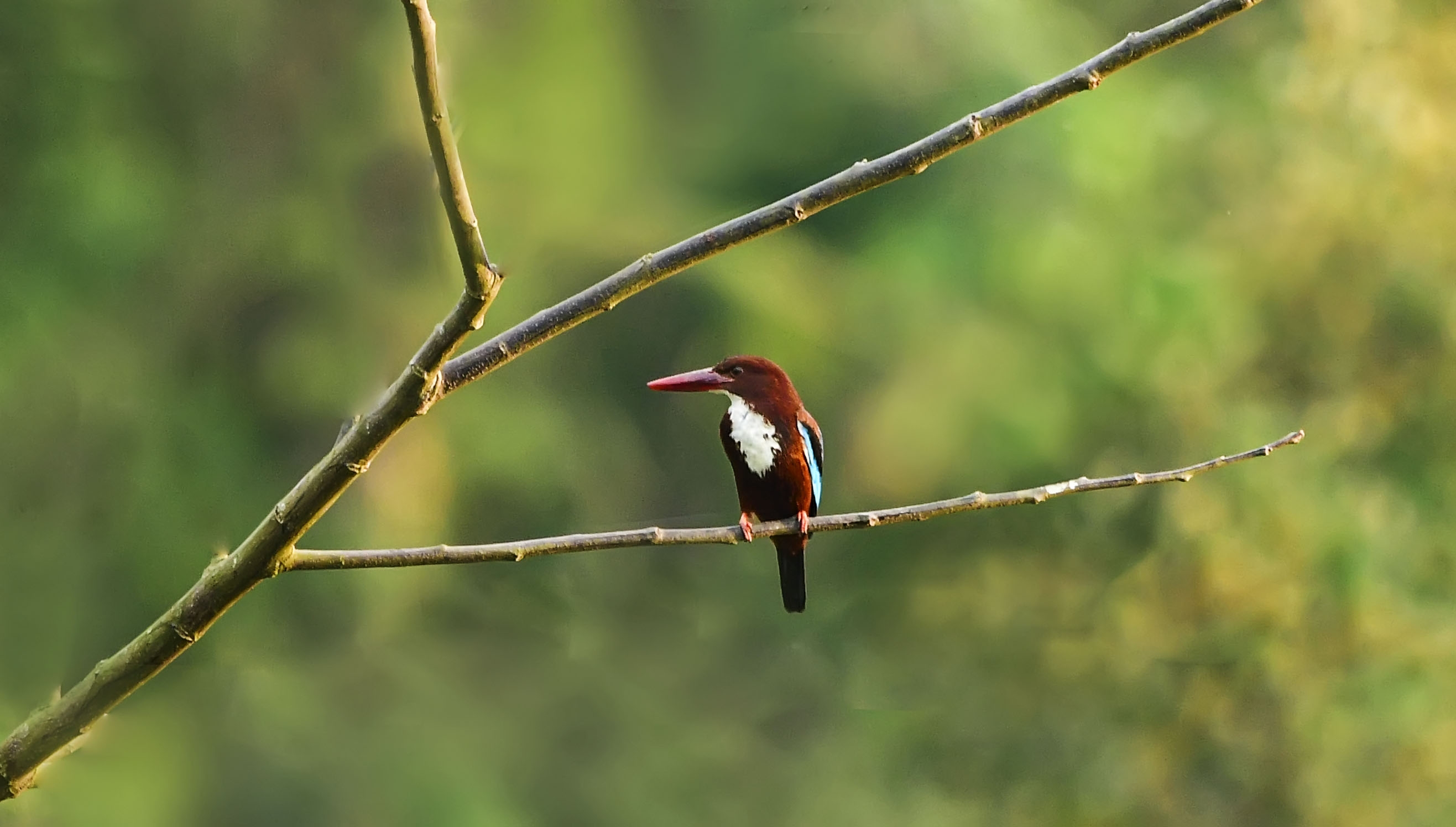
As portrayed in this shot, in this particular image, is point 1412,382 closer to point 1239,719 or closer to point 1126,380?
point 1126,380

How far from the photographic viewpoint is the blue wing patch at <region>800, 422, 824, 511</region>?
1237 millimetres

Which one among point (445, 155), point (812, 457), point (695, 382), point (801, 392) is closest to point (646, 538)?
point (445, 155)

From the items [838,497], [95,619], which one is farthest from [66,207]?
[838,497]

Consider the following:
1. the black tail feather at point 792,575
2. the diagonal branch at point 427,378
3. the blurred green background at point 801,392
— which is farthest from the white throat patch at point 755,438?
the blurred green background at point 801,392

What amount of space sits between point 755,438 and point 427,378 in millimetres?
660

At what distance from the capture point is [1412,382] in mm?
2676

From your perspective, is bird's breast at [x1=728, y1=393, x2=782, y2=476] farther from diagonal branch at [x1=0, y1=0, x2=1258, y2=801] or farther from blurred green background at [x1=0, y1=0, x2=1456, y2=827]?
blurred green background at [x1=0, y1=0, x2=1456, y2=827]

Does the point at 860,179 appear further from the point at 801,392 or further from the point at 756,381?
the point at 801,392

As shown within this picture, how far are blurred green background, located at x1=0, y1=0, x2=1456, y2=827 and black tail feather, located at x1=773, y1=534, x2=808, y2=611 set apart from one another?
922 millimetres

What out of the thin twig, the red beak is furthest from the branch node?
the red beak

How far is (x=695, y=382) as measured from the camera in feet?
3.69

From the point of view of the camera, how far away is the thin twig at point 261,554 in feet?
1.80

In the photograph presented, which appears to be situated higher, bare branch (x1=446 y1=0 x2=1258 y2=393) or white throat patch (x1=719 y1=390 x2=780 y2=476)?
white throat patch (x1=719 y1=390 x2=780 y2=476)

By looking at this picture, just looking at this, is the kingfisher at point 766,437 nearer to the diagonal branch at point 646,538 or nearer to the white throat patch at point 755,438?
the white throat patch at point 755,438
